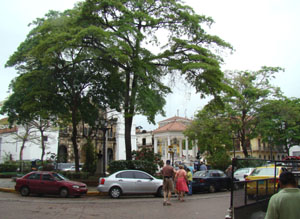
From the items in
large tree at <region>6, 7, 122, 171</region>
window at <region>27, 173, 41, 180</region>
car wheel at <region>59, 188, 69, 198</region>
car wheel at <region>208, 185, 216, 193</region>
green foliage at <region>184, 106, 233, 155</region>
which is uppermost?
large tree at <region>6, 7, 122, 171</region>

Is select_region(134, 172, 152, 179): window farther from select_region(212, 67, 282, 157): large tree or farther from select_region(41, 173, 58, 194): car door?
select_region(212, 67, 282, 157): large tree

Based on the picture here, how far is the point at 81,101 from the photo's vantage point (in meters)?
25.7

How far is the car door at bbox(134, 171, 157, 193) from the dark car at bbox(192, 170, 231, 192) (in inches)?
153

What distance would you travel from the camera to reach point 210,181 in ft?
67.2

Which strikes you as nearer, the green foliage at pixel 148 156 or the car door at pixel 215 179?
the car door at pixel 215 179

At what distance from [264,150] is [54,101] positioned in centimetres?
6275

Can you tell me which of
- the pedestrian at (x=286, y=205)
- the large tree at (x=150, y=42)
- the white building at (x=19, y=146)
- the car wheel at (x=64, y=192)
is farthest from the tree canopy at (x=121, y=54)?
the white building at (x=19, y=146)

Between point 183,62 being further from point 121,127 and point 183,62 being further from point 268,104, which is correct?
point 121,127

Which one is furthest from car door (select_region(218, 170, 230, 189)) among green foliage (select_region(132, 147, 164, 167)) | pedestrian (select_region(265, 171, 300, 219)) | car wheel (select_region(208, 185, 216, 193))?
pedestrian (select_region(265, 171, 300, 219))

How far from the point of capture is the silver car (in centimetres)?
1684

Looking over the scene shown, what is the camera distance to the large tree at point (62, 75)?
20312 millimetres

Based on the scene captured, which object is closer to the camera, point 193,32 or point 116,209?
point 116,209

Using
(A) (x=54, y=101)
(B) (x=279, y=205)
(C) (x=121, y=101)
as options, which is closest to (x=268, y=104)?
(C) (x=121, y=101)

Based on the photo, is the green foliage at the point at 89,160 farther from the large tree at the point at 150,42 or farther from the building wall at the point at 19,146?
the building wall at the point at 19,146
